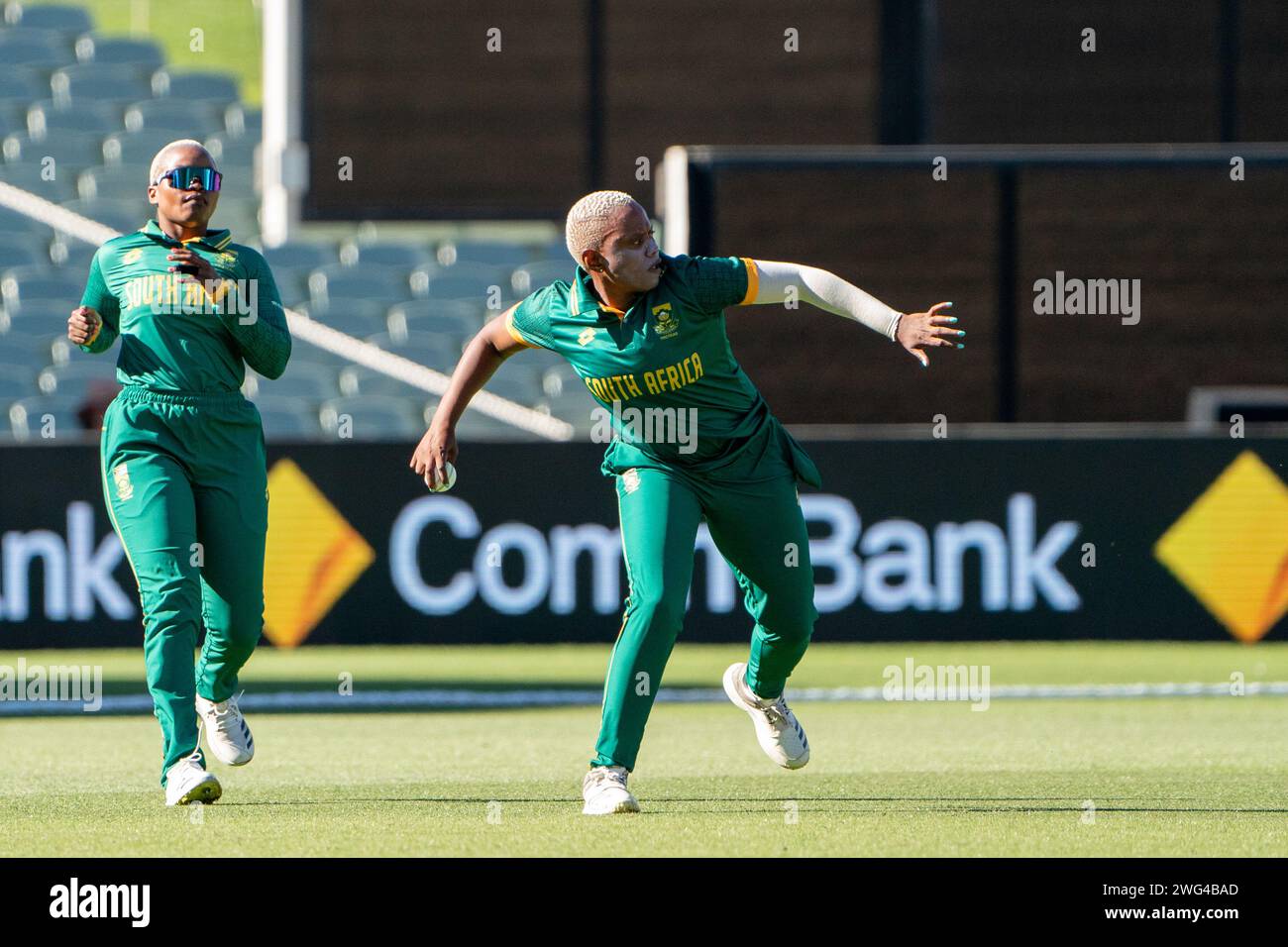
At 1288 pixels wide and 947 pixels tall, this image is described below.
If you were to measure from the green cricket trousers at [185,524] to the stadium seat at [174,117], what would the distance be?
17026mm

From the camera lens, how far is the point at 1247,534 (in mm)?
14383

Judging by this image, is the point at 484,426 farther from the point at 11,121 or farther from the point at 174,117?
the point at 11,121

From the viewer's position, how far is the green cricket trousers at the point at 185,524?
290 inches

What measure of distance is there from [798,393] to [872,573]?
211 centimetres

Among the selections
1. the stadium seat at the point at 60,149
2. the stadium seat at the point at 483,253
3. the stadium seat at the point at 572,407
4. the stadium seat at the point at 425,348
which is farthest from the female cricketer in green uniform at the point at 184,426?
the stadium seat at the point at 60,149

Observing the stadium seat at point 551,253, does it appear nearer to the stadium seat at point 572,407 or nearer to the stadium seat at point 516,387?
the stadium seat at point 516,387

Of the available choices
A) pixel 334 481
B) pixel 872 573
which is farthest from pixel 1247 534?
→ pixel 334 481

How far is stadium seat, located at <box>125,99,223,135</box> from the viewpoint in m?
24.3

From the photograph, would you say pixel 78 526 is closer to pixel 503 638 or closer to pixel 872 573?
pixel 503 638

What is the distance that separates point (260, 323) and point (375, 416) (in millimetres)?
11944

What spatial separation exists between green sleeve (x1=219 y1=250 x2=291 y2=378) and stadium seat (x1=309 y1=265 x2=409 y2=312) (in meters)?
13.2

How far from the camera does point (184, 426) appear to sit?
755 centimetres

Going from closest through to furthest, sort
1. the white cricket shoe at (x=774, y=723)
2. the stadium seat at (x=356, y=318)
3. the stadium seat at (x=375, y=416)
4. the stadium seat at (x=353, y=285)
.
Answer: the white cricket shoe at (x=774, y=723), the stadium seat at (x=375, y=416), the stadium seat at (x=356, y=318), the stadium seat at (x=353, y=285)

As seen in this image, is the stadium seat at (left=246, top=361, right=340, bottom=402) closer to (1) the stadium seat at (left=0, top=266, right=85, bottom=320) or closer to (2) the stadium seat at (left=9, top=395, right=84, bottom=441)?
(2) the stadium seat at (left=9, top=395, right=84, bottom=441)
